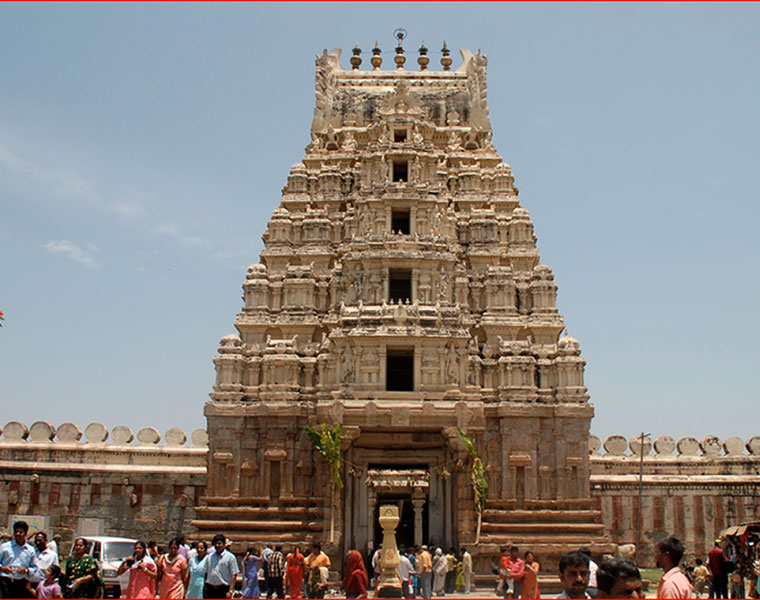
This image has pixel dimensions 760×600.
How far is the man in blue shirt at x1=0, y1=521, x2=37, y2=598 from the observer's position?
1349 centimetres

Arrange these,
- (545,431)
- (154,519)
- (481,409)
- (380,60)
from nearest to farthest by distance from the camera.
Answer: (481,409), (545,431), (154,519), (380,60)

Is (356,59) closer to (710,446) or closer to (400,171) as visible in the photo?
(400,171)

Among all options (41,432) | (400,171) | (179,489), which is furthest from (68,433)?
(400,171)

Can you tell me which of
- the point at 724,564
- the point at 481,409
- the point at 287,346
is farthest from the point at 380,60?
the point at 724,564

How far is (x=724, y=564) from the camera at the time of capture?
63.5ft

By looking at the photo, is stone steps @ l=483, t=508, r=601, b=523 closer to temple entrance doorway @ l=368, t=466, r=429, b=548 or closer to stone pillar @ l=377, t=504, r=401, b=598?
temple entrance doorway @ l=368, t=466, r=429, b=548

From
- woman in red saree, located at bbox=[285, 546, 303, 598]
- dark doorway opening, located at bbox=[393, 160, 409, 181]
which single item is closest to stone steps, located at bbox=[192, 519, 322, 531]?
woman in red saree, located at bbox=[285, 546, 303, 598]

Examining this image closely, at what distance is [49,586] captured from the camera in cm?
1362

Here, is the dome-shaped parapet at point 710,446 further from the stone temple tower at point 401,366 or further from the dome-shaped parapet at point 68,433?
the dome-shaped parapet at point 68,433

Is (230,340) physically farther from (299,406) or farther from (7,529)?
(7,529)

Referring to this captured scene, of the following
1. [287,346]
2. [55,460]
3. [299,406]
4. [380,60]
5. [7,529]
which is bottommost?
[7,529]

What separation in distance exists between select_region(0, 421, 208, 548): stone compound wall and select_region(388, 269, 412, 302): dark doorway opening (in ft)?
34.6

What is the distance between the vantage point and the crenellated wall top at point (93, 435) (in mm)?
36219

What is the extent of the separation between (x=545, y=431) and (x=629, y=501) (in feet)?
19.3
